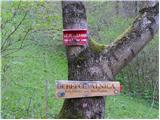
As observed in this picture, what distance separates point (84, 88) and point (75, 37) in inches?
23.4

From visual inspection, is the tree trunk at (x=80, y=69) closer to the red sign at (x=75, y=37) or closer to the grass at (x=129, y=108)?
the red sign at (x=75, y=37)

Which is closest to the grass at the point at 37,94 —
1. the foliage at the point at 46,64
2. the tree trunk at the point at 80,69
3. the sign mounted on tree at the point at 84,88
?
the foliage at the point at 46,64

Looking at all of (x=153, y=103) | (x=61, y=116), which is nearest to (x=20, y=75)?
(x=153, y=103)

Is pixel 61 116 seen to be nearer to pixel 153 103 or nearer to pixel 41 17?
pixel 41 17

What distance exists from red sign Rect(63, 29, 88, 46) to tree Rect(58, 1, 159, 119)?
0.07 m

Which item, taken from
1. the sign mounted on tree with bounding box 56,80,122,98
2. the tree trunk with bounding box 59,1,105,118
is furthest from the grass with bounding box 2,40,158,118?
Result: the sign mounted on tree with bounding box 56,80,122,98

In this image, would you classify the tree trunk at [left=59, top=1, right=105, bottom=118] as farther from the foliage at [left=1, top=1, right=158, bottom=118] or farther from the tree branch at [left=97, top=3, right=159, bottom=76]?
the foliage at [left=1, top=1, right=158, bottom=118]

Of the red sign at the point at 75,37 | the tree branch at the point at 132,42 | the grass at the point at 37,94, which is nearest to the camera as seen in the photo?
the red sign at the point at 75,37

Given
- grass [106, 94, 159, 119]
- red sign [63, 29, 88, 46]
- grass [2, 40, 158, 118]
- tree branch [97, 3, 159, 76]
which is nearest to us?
red sign [63, 29, 88, 46]

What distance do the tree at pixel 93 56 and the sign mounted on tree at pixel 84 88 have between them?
87 millimetres

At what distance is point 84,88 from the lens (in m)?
4.27

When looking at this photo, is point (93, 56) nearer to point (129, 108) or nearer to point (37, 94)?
point (37, 94)

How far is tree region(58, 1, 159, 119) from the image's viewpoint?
4367mm

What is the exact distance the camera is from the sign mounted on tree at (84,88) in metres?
4.21
